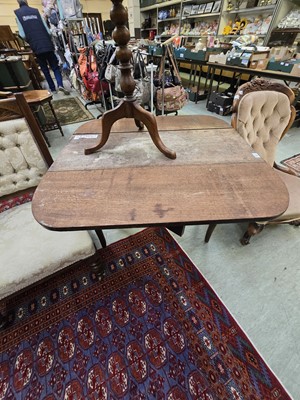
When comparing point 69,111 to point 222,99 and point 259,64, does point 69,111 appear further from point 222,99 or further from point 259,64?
point 259,64

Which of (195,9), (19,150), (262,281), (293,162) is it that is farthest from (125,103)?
(195,9)

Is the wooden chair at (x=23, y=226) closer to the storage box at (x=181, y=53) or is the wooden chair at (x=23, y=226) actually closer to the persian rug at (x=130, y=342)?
the persian rug at (x=130, y=342)

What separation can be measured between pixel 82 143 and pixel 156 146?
1.23ft

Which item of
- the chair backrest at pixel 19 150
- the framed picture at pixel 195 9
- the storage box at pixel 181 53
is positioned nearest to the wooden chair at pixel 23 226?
the chair backrest at pixel 19 150

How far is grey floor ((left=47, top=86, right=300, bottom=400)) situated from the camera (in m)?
0.93

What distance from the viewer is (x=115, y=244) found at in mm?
1383

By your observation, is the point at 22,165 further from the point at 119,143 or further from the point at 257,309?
the point at 257,309

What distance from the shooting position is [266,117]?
1232 millimetres

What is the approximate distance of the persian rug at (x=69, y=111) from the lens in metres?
3.23

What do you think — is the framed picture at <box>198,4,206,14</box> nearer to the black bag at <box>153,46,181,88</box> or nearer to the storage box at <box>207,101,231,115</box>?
the storage box at <box>207,101,231,115</box>

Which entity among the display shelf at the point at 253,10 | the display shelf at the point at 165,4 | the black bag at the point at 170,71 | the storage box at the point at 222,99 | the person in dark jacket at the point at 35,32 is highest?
the display shelf at the point at 165,4

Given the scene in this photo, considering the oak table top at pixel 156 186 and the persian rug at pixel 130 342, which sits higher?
the oak table top at pixel 156 186

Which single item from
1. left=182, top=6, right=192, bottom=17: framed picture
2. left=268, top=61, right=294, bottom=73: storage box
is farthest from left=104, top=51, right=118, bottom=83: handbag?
left=182, top=6, right=192, bottom=17: framed picture

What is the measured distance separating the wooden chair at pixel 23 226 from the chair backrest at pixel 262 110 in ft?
3.76
